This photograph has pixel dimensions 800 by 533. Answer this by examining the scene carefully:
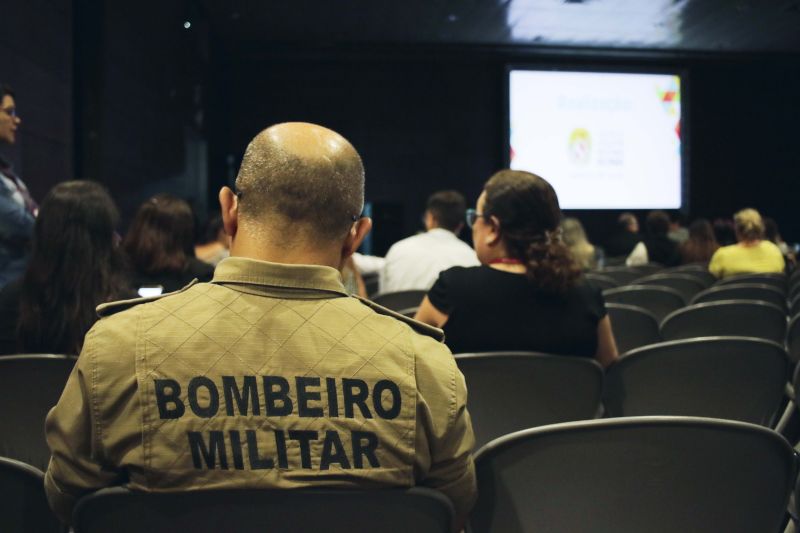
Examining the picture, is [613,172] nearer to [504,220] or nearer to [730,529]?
[504,220]

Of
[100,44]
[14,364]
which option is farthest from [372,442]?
[100,44]

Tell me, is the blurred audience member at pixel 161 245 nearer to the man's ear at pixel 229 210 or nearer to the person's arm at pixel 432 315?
the person's arm at pixel 432 315

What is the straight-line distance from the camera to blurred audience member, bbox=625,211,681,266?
361 inches

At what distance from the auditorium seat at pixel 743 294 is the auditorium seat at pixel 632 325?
1.12 meters

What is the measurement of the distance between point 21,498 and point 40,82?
4.71 meters

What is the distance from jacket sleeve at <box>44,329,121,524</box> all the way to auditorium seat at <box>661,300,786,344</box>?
2.65m

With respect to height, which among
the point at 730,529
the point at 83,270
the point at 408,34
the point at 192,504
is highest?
the point at 408,34

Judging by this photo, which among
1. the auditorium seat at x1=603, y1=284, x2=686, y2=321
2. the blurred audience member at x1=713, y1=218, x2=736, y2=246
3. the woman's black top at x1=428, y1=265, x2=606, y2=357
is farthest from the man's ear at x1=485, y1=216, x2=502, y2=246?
the blurred audience member at x1=713, y1=218, x2=736, y2=246

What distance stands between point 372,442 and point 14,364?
1.16 metres

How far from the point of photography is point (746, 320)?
3373 mm

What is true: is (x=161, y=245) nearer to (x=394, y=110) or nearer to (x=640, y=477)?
(x=640, y=477)

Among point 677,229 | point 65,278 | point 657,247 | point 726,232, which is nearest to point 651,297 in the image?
point 65,278

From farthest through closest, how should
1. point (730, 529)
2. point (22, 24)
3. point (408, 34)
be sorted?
point (408, 34) < point (22, 24) < point (730, 529)

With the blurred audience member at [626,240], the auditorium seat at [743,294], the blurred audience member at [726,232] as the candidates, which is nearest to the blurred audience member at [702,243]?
the blurred audience member at [726,232]
